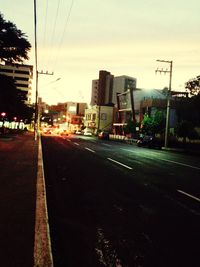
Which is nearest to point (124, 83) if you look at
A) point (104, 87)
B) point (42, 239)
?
point (104, 87)

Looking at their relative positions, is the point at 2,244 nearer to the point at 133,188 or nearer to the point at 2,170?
the point at 133,188

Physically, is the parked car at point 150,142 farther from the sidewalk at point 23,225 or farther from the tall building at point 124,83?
the tall building at point 124,83

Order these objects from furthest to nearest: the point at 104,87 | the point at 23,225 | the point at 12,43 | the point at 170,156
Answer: the point at 104,87, the point at 12,43, the point at 170,156, the point at 23,225

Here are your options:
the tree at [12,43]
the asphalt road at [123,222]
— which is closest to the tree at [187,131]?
the tree at [12,43]

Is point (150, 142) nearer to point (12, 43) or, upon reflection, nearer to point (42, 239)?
point (12, 43)

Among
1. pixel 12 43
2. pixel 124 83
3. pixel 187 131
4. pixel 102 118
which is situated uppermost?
pixel 124 83

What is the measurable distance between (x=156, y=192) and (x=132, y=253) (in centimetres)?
534

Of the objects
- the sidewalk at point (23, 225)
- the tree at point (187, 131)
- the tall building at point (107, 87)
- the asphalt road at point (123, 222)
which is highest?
the tall building at point (107, 87)

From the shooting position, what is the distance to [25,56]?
35844mm

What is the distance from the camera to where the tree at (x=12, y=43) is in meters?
34.4

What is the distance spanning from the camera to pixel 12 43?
114 feet

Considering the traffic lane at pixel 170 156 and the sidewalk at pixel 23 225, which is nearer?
the sidewalk at pixel 23 225

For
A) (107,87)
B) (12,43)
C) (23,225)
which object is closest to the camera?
(23,225)

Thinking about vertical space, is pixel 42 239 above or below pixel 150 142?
above
